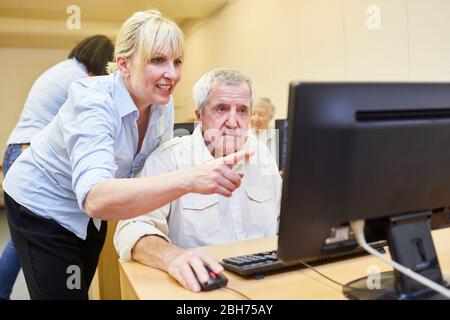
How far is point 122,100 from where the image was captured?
115 cm

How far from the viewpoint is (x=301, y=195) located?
61cm

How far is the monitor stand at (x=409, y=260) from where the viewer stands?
71cm

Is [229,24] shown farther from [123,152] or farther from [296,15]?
[123,152]

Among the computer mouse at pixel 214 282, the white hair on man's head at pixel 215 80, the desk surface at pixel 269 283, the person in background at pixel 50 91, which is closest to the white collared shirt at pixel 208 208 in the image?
the white hair on man's head at pixel 215 80

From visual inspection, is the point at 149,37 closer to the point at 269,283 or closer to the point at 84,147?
the point at 84,147

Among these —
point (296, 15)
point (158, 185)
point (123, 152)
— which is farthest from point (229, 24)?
point (158, 185)

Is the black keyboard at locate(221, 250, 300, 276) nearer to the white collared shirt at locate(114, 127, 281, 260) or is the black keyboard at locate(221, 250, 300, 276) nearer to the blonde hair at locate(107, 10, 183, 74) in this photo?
the white collared shirt at locate(114, 127, 281, 260)

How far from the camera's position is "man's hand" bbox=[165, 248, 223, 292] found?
0.77 metres

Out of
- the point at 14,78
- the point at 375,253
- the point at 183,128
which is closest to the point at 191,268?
the point at 375,253

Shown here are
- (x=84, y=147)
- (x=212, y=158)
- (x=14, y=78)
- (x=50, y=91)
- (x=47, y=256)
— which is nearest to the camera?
(x=84, y=147)

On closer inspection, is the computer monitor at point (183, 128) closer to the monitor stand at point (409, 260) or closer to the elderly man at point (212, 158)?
the elderly man at point (212, 158)

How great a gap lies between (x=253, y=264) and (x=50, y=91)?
1704mm
